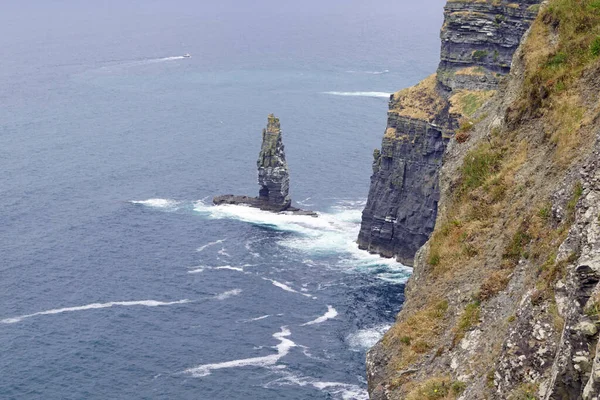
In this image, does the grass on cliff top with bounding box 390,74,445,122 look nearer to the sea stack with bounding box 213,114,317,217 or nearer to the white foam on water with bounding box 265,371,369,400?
the sea stack with bounding box 213,114,317,217

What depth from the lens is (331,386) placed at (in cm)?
8831

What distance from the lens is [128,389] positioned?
3467 inches

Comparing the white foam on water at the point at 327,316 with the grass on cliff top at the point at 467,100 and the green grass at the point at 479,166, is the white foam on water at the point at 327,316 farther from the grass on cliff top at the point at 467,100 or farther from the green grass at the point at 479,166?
the green grass at the point at 479,166

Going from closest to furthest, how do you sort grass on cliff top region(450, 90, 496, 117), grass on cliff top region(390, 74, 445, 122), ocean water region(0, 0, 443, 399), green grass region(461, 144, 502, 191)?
green grass region(461, 144, 502, 191) → ocean water region(0, 0, 443, 399) → grass on cliff top region(450, 90, 496, 117) → grass on cliff top region(390, 74, 445, 122)

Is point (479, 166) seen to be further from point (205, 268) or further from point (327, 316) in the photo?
point (205, 268)

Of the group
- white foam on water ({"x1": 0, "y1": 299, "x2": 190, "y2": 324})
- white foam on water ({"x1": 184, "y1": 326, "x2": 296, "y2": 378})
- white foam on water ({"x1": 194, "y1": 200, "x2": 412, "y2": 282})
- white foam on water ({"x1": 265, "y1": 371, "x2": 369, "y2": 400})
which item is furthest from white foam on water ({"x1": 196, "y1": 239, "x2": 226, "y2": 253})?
white foam on water ({"x1": 265, "y1": 371, "x2": 369, "y2": 400})

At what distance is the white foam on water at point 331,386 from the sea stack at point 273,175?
61.0 meters

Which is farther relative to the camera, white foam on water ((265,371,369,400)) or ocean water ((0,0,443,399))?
ocean water ((0,0,443,399))

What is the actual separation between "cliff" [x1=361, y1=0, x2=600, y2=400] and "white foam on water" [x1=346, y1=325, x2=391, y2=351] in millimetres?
61389

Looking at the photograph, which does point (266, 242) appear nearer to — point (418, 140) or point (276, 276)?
point (276, 276)

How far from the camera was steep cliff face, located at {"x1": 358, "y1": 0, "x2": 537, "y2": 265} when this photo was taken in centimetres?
12375

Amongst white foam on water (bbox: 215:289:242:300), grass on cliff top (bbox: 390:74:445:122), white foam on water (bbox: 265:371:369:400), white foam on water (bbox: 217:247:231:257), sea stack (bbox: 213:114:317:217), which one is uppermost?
grass on cliff top (bbox: 390:74:445:122)

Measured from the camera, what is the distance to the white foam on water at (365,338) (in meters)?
98.6

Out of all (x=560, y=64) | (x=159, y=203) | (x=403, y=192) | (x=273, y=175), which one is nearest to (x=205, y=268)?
A: (x=273, y=175)
